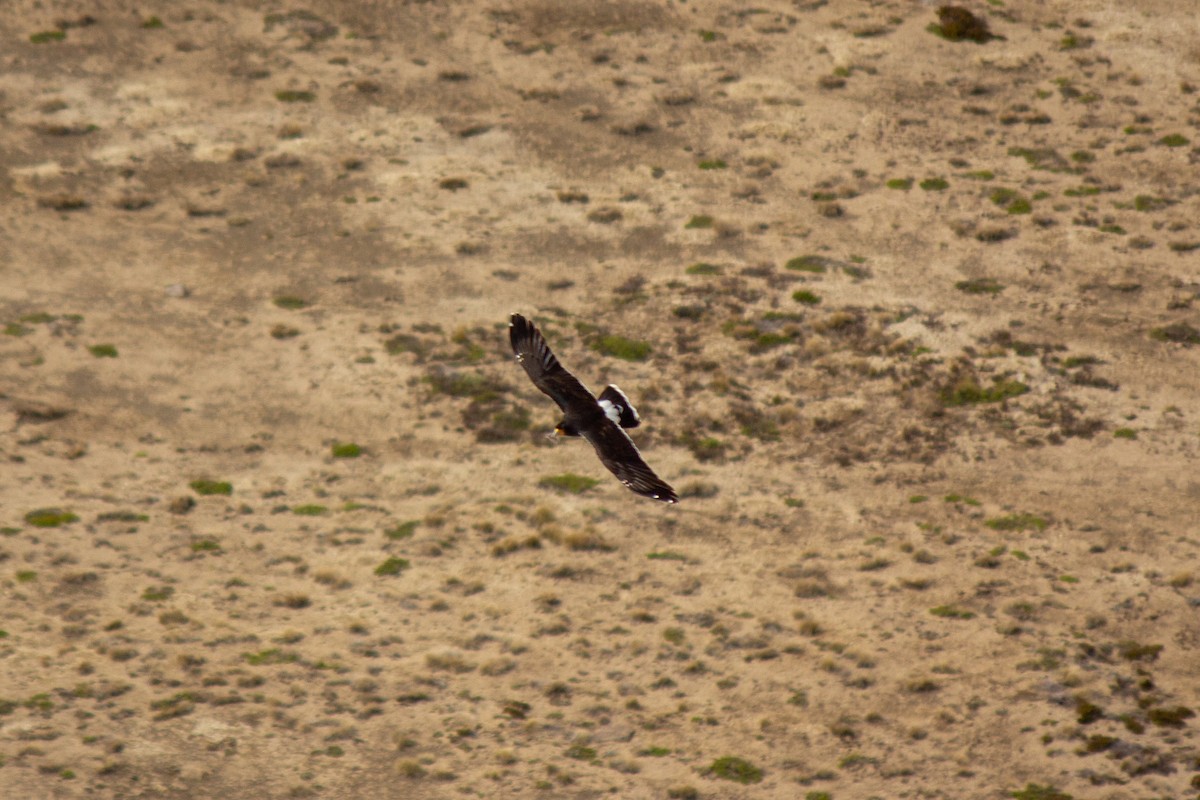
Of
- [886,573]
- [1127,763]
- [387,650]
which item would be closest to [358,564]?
[387,650]

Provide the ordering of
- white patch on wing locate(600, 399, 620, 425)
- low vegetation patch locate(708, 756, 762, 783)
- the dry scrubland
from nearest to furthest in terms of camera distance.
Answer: white patch on wing locate(600, 399, 620, 425), low vegetation patch locate(708, 756, 762, 783), the dry scrubland

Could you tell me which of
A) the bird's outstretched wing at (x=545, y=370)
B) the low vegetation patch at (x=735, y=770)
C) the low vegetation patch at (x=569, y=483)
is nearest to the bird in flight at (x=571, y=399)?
the bird's outstretched wing at (x=545, y=370)

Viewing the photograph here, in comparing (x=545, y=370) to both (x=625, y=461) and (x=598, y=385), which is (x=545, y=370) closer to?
(x=625, y=461)

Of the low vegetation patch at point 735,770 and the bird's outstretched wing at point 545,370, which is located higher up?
the bird's outstretched wing at point 545,370

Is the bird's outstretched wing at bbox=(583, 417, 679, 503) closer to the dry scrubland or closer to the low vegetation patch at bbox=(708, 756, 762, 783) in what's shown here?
the low vegetation patch at bbox=(708, 756, 762, 783)

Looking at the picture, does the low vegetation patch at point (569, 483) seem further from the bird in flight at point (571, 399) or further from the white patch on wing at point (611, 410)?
the bird in flight at point (571, 399)

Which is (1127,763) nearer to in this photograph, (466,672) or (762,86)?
(466,672)

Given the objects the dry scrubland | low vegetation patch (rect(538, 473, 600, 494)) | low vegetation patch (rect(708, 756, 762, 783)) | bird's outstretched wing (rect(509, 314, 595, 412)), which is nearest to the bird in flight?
bird's outstretched wing (rect(509, 314, 595, 412))
